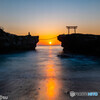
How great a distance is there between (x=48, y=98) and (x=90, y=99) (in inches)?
80.3

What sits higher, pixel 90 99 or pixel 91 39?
pixel 91 39

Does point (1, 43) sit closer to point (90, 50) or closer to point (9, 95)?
point (9, 95)

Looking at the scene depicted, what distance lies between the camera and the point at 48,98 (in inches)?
149

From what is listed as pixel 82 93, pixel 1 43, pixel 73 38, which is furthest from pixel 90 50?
pixel 1 43

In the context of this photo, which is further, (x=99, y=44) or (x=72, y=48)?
(x=72, y=48)

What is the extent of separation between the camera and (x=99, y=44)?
34406mm

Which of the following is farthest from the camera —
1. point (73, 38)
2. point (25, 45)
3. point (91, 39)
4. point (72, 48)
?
point (25, 45)

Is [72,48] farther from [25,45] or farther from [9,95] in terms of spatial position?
[9,95]

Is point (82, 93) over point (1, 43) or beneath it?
beneath

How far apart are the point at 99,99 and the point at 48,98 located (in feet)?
8.09

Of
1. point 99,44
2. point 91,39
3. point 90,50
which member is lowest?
point 90,50

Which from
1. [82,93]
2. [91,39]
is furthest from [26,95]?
[91,39]

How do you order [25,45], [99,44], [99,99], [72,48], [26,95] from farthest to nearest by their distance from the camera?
1. [25,45]
2. [72,48]
3. [99,44]
4. [26,95]
5. [99,99]

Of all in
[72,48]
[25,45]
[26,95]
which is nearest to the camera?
[26,95]
